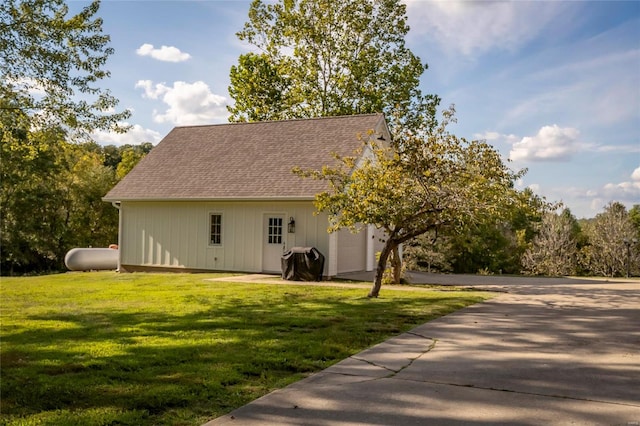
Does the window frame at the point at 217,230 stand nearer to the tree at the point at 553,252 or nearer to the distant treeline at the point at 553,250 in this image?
the distant treeline at the point at 553,250

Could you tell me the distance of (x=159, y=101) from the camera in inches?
559

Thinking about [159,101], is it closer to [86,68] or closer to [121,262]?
[86,68]

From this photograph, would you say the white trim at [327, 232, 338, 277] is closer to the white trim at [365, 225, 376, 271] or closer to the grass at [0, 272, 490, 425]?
the white trim at [365, 225, 376, 271]

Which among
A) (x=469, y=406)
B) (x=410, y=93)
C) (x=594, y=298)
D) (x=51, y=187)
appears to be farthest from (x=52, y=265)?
(x=469, y=406)

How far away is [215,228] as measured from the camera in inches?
744

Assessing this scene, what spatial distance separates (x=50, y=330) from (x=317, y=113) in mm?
25238

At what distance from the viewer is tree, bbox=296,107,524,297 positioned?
11.3 m

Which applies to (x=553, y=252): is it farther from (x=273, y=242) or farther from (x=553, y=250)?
(x=273, y=242)

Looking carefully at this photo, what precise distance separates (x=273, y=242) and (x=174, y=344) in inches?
432

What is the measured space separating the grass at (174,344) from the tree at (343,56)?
20.1 metres

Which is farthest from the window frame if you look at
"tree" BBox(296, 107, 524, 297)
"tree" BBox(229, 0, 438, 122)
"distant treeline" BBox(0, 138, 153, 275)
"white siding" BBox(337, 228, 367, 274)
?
"tree" BBox(229, 0, 438, 122)

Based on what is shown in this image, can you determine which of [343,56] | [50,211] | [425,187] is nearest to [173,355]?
[425,187]

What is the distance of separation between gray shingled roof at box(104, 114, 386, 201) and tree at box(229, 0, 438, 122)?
10.2 metres

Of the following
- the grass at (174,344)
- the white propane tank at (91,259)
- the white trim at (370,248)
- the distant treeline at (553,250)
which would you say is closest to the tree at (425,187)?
the grass at (174,344)
